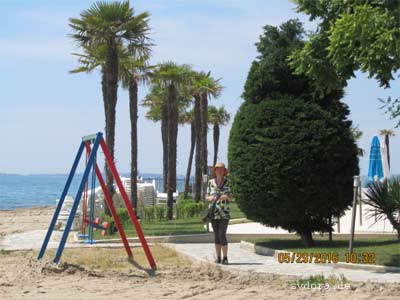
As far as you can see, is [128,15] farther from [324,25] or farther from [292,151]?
[324,25]

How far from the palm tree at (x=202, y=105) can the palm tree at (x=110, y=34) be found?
40.6ft

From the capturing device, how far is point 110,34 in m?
22.5

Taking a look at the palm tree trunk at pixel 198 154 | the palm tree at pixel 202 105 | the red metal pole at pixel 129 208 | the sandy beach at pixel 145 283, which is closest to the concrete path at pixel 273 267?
the sandy beach at pixel 145 283

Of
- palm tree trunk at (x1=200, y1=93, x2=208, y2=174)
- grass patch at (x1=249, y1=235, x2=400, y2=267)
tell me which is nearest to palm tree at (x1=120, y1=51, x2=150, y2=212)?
palm tree trunk at (x1=200, y1=93, x2=208, y2=174)

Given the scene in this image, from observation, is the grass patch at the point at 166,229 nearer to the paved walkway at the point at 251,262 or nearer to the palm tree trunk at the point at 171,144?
the palm tree trunk at the point at 171,144

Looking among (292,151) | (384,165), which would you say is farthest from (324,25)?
(384,165)

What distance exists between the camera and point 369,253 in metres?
13.0

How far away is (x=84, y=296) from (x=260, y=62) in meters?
6.79

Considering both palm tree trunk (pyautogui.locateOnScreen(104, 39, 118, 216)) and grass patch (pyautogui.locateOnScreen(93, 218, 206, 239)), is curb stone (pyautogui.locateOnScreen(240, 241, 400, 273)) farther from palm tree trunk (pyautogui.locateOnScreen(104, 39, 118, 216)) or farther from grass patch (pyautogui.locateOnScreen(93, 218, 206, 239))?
palm tree trunk (pyautogui.locateOnScreen(104, 39, 118, 216))

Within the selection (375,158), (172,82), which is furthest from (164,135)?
(375,158)

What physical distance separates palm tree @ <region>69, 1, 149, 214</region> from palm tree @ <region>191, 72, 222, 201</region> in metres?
12.4
